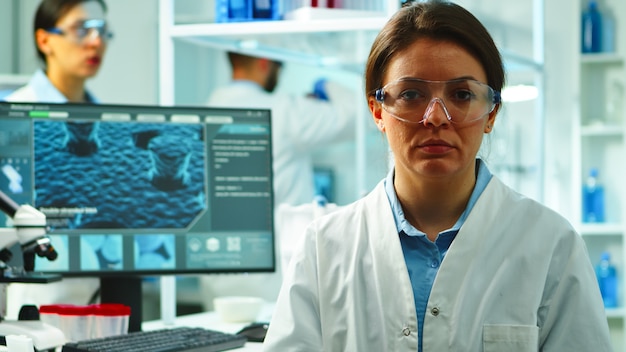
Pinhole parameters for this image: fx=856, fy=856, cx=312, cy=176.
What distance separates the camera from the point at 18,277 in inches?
60.0

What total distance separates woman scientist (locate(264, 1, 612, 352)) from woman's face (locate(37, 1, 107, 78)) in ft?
8.59

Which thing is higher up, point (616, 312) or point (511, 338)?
point (511, 338)

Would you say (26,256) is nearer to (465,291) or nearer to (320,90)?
→ (465,291)

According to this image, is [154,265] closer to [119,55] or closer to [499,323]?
[499,323]

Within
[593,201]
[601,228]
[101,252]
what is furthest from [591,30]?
[101,252]

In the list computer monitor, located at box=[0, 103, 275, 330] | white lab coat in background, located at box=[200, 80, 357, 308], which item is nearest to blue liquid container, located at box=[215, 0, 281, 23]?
computer monitor, located at box=[0, 103, 275, 330]

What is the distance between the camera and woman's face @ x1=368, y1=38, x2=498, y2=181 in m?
1.30

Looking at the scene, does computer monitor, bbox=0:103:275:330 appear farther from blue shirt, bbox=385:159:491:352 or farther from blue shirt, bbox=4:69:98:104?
blue shirt, bbox=4:69:98:104

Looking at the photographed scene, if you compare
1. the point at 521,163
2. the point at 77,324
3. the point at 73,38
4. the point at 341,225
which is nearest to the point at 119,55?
the point at 73,38

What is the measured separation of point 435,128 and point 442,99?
47 mm

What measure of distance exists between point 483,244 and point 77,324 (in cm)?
85

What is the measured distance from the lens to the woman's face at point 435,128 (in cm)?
130

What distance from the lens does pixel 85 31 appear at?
3.79 metres

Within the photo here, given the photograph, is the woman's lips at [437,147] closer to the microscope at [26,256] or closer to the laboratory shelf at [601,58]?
the microscope at [26,256]
